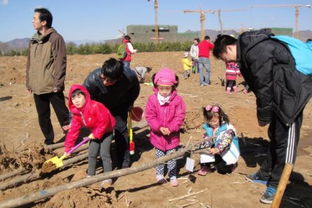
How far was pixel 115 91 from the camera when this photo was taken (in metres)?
4.28

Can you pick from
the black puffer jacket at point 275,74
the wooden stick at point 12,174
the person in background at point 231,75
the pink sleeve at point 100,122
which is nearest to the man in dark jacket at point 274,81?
the black puffer jacket at point 275,74

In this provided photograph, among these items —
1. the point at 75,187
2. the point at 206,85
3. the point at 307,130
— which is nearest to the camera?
the point at 75,187

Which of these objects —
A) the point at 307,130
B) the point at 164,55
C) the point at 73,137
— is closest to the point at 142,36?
the point at 164,55

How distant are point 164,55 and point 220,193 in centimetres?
1933

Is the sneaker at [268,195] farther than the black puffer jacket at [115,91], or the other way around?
the black puffer jacket at [115,91]

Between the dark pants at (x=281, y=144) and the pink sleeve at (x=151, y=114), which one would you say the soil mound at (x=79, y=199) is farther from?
the dark pants at (x=281, y=144)

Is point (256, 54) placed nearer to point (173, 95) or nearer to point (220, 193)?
point (173, 95)

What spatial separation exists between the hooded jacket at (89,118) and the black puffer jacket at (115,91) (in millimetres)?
265

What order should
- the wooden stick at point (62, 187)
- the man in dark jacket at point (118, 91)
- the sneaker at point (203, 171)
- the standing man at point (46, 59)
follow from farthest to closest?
the standing man at point (46, 59)
the sneaker at point (203, 171)
the man in dark jacket at point (118, 91)
the wooden stick at point (62, 187)

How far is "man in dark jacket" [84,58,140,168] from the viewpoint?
386cm

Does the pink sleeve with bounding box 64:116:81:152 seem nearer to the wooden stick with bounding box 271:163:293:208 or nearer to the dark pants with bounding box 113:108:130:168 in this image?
the dark pants with bounding box 113:108:130:168

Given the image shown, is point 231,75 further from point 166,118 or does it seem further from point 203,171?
point 166,118

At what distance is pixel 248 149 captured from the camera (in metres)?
5.64

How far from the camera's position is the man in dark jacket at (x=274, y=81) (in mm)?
3412
